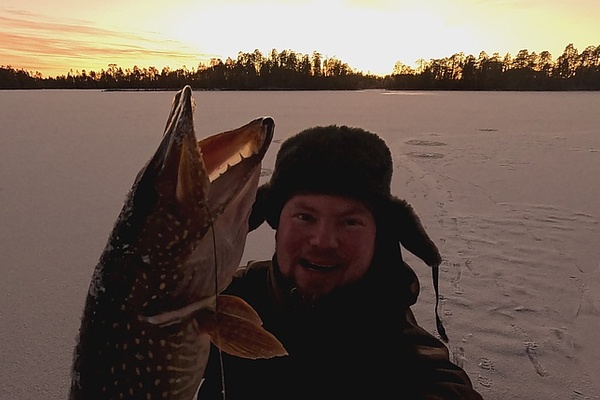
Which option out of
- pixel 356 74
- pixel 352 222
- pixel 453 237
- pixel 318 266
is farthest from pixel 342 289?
pixel 356 74

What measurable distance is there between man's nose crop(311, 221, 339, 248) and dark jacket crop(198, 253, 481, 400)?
0.19 meters

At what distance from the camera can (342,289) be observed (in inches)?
64.0

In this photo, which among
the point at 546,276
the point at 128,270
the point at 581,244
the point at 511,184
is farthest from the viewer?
the point at 511,184

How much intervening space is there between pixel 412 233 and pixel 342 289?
1.04ft

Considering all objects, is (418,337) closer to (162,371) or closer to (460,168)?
(162,371)

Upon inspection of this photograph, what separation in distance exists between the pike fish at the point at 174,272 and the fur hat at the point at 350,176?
0.65 metres

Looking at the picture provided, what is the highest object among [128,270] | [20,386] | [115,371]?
[128,270]

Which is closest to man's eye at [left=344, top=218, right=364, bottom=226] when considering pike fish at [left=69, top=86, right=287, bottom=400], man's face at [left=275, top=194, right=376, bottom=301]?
man's face at [left=275, top=194, right=376, bottom=301]

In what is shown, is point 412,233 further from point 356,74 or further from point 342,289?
point 356,74

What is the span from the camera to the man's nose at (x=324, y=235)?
1550 mm

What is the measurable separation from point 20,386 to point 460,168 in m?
6.30

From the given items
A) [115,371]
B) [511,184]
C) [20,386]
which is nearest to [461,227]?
[511,184]

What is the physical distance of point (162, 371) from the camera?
1.08 metres

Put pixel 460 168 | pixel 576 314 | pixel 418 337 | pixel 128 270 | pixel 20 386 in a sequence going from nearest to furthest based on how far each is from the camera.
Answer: pixel 128 270 < pixel 418 337 < pixel 20 386 < pixel 576 314 < pixel 460 168
